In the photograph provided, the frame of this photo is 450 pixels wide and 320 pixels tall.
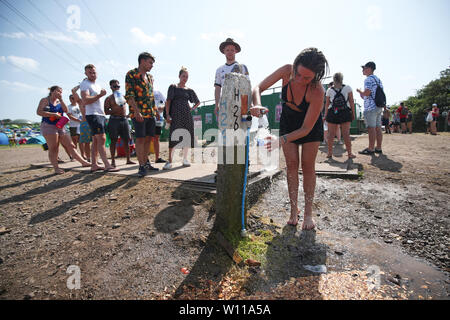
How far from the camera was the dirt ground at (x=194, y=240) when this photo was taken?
158cm

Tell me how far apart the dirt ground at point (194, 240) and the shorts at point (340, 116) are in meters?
1.63

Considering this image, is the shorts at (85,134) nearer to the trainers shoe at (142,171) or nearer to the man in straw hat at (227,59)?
the trainers shoe at (142,171)

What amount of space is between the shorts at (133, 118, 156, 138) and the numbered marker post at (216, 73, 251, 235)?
7.55 ft

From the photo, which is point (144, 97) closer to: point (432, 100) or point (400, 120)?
point (400, 120)

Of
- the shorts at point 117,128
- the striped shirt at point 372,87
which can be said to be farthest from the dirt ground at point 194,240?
the striped shirt at point 372,87

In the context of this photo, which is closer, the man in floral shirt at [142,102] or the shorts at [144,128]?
the man in floral shirt at [142,102]

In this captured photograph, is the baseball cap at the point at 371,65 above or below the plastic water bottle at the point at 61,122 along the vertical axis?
above

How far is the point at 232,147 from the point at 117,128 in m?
3.38

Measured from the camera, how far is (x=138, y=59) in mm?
3832

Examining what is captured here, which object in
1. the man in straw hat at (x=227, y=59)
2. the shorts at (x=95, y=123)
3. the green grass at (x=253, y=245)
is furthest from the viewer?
the shorts at (x=95, y=123)

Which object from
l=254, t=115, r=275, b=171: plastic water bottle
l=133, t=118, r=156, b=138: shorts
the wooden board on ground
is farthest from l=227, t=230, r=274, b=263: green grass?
l=133, t=118, r=156, b=138: shorts

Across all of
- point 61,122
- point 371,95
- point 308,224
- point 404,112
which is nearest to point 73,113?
point 61,122

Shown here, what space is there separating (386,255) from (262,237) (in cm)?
112

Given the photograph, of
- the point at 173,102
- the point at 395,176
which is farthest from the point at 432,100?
the point at 173,102
